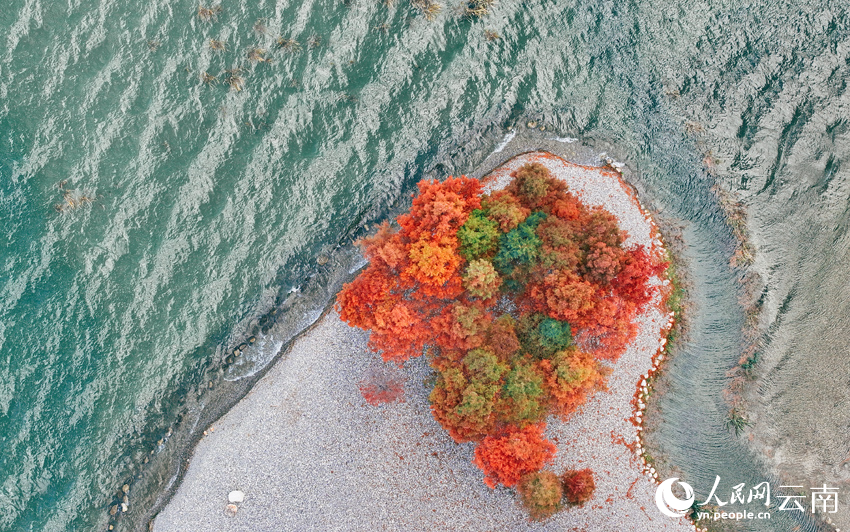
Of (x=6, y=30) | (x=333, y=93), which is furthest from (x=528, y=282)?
(x=6, y=30)

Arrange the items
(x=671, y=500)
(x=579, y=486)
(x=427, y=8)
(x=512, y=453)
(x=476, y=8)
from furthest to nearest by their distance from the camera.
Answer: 1. (x=476, y=8)
2. (x=427, y=8)
3. (x=671, y=500)
4. (x=579, y=486)
5. (x=512, y=453)

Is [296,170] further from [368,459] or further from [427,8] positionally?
[368,459]

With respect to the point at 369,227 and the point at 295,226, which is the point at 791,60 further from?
the point at 295,226

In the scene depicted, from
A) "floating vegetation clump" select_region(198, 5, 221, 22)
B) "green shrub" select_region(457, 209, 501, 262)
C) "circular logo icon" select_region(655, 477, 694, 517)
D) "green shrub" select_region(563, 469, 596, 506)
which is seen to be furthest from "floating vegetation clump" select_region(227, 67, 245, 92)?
"circular logo icon" select_region(655, 477, 694, 517)

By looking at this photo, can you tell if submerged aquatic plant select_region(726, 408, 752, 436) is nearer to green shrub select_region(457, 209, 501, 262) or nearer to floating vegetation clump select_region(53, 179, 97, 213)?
green shrub select_region(457, 209, 501, 262)

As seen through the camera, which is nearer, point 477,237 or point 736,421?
point 477,237

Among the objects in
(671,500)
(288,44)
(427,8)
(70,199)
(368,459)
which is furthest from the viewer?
(427,8)

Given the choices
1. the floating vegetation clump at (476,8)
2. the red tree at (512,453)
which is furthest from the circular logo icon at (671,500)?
the floating vegetation clump at (476,8)

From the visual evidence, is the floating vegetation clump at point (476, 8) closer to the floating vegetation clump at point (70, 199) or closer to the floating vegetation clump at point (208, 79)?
the floating vegetation clump at point (208, 79)

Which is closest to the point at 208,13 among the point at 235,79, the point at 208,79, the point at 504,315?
the point at 208,79
